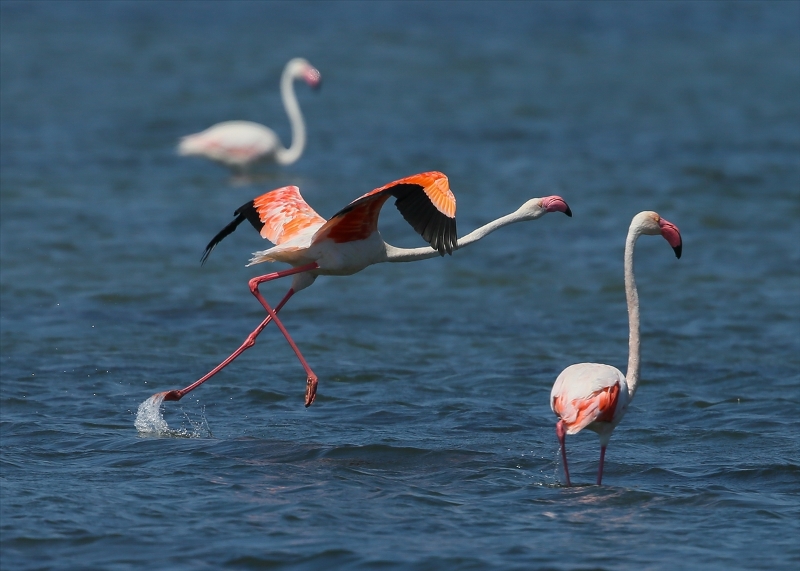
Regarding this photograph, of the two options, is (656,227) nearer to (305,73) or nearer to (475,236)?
(475,236)

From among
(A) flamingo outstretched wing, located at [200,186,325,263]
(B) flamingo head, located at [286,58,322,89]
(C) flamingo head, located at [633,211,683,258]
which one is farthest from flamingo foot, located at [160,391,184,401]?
(B) flamingo head, located at [286,58,322,89]

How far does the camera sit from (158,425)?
7809mm

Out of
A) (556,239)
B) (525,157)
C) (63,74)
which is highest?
(63,74)

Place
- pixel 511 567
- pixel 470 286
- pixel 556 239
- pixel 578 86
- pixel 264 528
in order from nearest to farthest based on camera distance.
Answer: pixel 511 567
pixel 264 528
pixel 470 286
pixel 556 239
pixel 578 86

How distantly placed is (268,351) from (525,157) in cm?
949

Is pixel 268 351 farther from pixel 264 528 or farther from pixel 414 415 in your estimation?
pixel 264 528

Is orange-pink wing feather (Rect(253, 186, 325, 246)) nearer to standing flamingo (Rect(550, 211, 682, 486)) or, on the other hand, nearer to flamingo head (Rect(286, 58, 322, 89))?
standing flamingo (Rect(550, 211, 682, 486))

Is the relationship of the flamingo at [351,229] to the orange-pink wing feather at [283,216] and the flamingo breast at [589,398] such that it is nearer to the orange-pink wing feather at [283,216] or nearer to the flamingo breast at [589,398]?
the orange-pink wing feather at [283,216]

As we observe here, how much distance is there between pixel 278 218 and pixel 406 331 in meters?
2.39

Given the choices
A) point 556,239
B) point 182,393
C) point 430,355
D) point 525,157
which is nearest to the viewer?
point 182,393

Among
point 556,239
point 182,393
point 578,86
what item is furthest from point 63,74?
point 182,393

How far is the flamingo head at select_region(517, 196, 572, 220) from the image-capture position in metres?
7.74

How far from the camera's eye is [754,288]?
12.2 m

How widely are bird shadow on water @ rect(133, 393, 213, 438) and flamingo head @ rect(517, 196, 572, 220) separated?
2386mm
